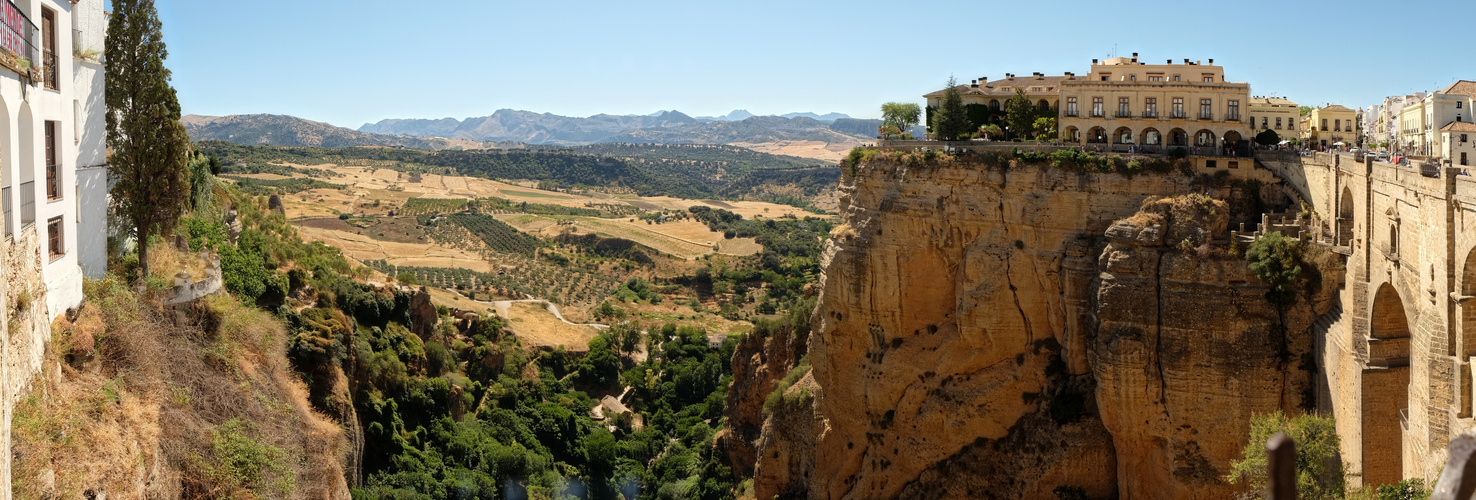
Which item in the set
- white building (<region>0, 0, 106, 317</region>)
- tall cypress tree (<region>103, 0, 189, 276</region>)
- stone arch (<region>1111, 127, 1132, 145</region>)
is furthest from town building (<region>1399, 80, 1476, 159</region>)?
white building (<region>0, 0, 106, 317</region>)

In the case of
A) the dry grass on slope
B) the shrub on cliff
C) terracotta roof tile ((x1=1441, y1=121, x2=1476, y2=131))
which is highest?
terracotta roof tile ((x1=1441, y1=121, x2=1476, y2=131))

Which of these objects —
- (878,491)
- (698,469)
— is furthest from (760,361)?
(878,491)

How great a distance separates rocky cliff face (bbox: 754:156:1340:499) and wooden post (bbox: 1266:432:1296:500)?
22.8 metres

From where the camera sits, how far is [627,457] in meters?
46.4

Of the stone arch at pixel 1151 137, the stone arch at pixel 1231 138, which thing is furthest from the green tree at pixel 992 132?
the stone arch at pixel 1231 138

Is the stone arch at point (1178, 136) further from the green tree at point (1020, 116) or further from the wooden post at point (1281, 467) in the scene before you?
the wooden post at point (1281, 467)

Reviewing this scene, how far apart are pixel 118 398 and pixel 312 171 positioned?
405ft

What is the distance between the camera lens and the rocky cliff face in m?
25.9

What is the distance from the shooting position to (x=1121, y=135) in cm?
3312

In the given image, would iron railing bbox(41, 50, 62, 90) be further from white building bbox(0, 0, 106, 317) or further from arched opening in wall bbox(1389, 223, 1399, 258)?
arched opening in wall bbox(1389, 223, 1399, 258)

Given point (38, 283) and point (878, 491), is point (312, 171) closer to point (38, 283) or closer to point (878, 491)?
point (878, 491)

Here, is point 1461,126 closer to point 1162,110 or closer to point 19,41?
point 1162,110

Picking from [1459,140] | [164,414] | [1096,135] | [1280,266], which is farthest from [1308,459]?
A: [164,414]

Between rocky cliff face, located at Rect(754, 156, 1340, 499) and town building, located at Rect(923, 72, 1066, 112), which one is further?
town building, located at Rect(923, 72, 1066, 112)
